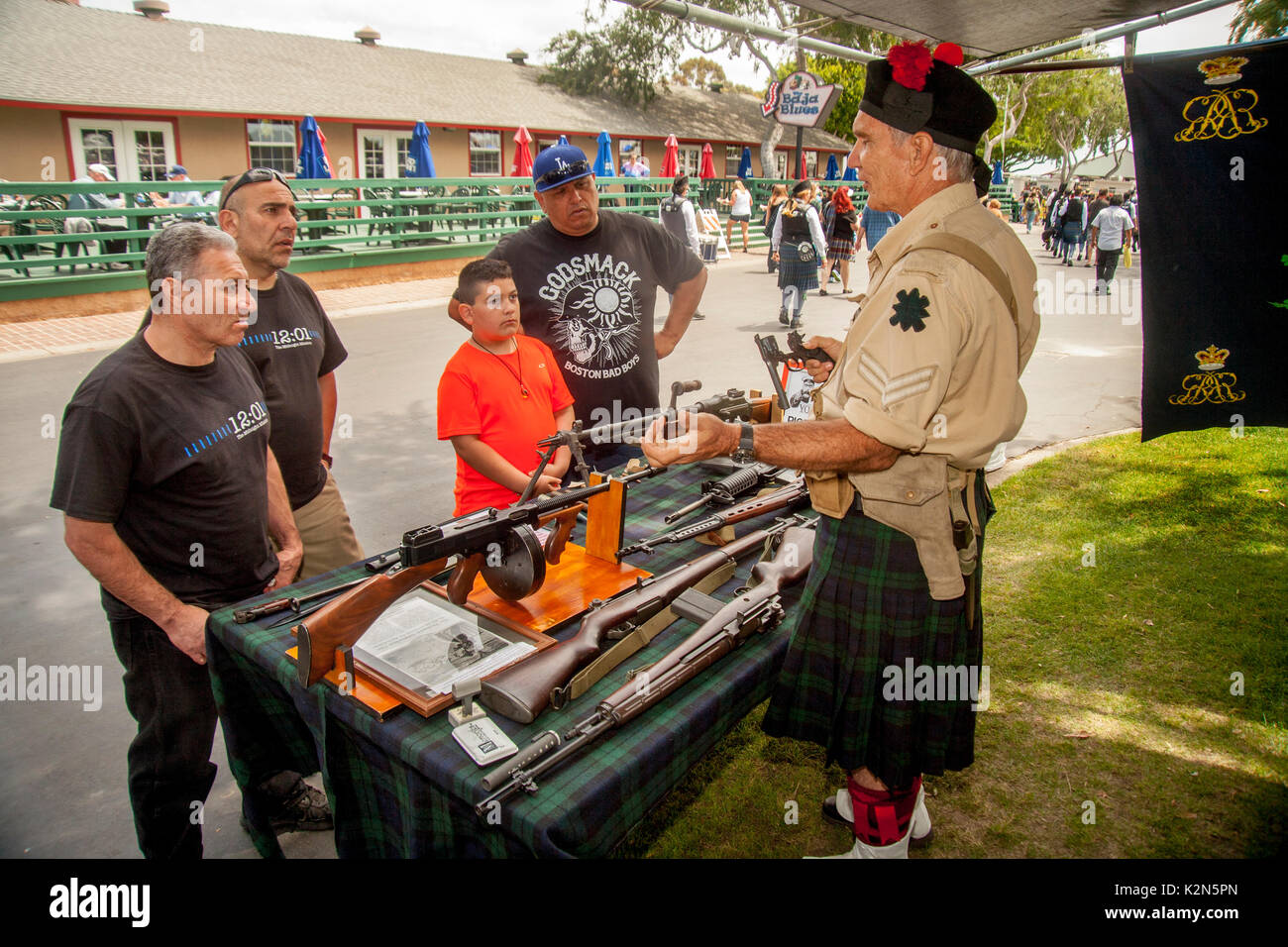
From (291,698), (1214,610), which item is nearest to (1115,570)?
(1214,610)

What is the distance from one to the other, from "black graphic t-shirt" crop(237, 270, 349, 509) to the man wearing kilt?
6.57 feet

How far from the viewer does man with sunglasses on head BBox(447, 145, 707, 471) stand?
150 inches

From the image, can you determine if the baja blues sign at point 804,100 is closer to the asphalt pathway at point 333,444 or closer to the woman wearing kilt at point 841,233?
the woman wearing kilt at point 841,233

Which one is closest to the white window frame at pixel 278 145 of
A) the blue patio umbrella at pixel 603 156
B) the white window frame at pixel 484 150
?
the white window frame at pixel 484 150

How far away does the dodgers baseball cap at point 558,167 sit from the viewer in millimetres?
3715

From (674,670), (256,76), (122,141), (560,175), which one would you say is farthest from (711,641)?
(256,76)

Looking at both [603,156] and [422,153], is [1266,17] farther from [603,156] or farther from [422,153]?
[603,156]

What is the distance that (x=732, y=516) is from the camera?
10.2 ft

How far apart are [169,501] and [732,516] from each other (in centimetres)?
199

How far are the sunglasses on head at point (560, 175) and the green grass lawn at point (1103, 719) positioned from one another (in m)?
2.87

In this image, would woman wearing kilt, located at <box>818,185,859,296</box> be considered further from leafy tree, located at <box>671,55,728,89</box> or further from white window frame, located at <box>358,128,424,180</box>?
leafy tree, located at <box>671,55,728,89</box>

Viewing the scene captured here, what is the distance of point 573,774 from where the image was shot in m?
1.77

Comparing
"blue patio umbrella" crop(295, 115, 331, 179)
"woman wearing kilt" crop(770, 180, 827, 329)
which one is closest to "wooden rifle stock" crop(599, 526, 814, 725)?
"woman wearing kilt" crop(770, 180, 827, 329)
